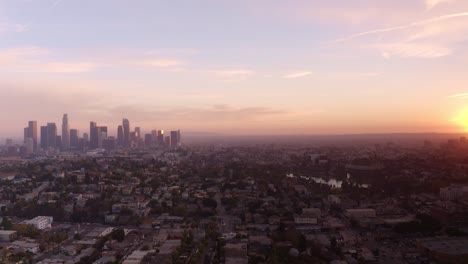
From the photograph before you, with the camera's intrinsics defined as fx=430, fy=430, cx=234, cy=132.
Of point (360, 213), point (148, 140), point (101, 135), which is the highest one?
point (101, 135)

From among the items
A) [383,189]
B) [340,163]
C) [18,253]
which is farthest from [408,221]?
[340,163]

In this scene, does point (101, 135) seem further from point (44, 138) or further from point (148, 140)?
point (148, 140)

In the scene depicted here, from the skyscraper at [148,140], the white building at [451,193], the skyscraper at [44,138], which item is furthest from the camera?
the skyscraper at [148,140]

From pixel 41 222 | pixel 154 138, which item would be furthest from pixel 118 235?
pixel 154 138

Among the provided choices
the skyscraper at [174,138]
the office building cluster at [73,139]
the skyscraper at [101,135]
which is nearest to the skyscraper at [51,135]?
the office building cluster at [73,139]

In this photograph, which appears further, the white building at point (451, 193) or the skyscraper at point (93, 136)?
the skyscraper at point (93, 136)

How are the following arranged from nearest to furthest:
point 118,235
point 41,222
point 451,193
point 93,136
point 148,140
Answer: point 118,235, point 41,222, point 451,193, point 93,136, point 148,140

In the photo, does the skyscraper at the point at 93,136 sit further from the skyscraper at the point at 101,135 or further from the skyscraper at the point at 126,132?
the skyscraper at the point at 126,132
